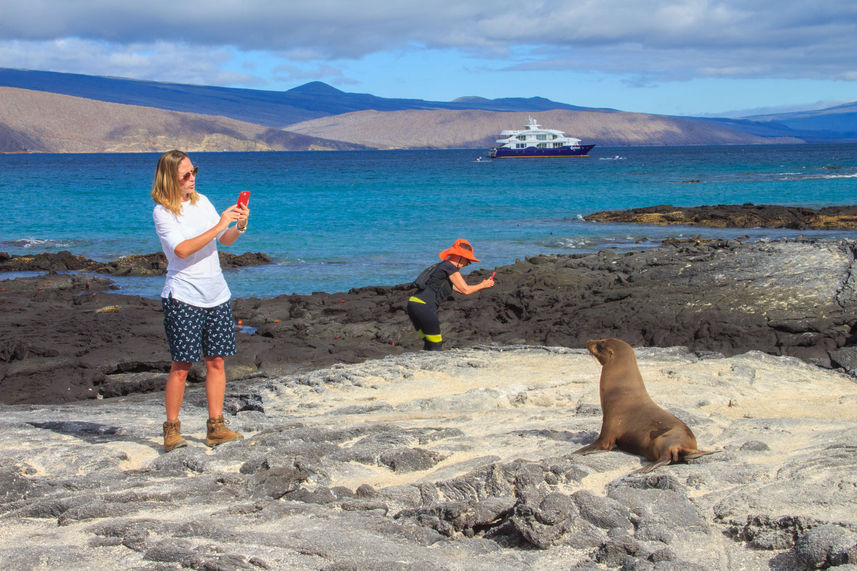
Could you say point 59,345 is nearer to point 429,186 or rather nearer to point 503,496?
point 503,496

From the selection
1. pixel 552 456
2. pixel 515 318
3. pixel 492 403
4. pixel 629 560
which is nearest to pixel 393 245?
pixel 515 318

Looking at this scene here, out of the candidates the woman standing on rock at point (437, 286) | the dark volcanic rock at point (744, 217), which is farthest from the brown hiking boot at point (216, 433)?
the dark volcanic rock at point (744, 217)

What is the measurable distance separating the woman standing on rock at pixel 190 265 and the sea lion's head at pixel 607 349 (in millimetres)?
2340

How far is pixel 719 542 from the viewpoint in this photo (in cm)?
361

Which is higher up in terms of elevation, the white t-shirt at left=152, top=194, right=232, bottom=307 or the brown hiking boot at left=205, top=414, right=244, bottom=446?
the white t-shirt at left=152, top=194, right=232, bottom=307

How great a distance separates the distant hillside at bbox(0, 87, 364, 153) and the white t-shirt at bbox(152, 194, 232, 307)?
155 metres

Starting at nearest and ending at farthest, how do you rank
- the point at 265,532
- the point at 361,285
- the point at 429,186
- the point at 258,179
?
the point at 265,532 < the point at 361,285 < the point at 429,186 < the point at 258,179

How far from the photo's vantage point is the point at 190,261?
482cm

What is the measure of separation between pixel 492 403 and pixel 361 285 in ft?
33.2

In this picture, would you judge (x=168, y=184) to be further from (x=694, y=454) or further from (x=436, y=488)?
(x=694, y=454)

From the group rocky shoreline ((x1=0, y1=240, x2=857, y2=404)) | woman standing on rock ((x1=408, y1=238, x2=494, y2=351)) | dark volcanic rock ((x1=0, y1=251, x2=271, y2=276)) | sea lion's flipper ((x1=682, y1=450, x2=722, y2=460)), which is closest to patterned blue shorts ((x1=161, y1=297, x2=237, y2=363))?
sea lion's flipper ((x1=682, y1=450, x2=722, y2=460))

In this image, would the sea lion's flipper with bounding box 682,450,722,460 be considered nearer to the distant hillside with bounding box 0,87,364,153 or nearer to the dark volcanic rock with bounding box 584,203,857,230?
the dark volcanic rock with bounding box 584,203,857,230

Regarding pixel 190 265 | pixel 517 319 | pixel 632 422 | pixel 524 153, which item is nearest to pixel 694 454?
pixel 632 422

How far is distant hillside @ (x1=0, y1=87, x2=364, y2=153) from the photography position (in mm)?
149500
